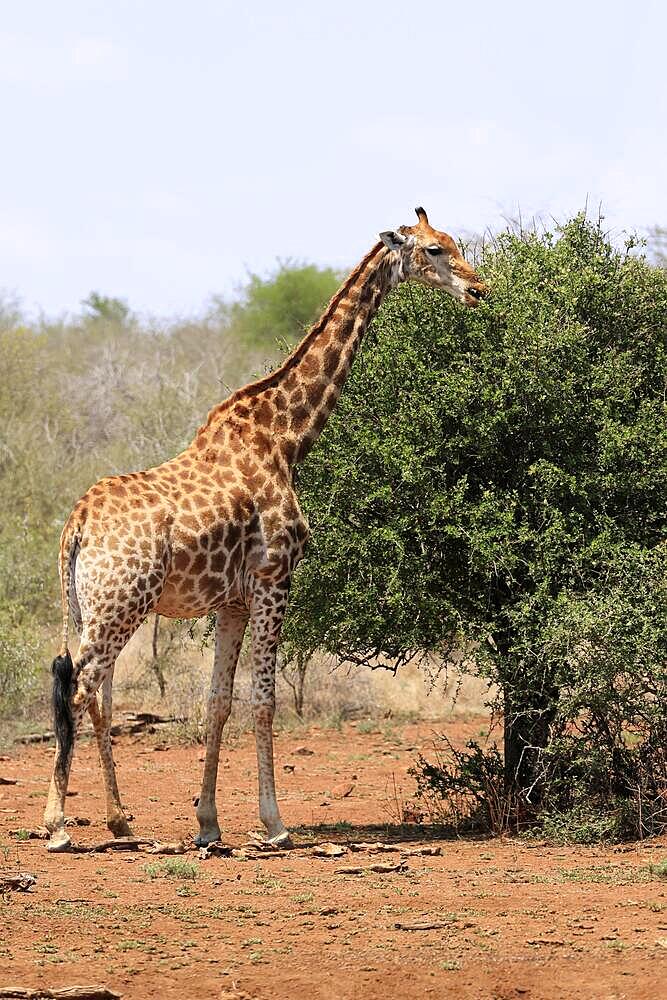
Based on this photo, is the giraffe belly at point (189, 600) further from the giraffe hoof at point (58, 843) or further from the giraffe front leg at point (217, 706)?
the giraffe hoof at point (58, 843)

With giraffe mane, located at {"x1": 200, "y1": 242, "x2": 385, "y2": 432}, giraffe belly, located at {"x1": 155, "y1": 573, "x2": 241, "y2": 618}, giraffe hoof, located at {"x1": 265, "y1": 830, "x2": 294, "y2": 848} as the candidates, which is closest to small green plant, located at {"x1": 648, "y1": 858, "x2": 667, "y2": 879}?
giraffe hoof, located at {"x1": 265, "y1": 830, "x2": 294, "y2": 848}

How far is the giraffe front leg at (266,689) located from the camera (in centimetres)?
988

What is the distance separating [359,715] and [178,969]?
11.6m

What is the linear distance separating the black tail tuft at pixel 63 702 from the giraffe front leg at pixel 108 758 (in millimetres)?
419

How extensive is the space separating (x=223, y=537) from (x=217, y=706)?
4.17 feet

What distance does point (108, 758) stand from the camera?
32.1 feet

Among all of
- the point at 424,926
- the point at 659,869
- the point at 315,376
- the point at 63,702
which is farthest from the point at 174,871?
the point at 315,376

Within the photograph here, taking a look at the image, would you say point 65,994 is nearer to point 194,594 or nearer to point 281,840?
point 281,840

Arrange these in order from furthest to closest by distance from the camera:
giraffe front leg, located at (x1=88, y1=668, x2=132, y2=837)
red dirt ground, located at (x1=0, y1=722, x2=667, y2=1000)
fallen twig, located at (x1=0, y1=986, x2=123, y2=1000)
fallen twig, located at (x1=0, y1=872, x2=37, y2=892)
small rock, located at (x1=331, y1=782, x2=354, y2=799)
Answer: small rock, located at (x1=331, y1=782, x2=354, y2=799) → giraffe front leg, located at (x1=88, y1=668, x2=132, y2=837) → fallen twig, located at (x1=0, y1=872, x2=37, y2=892) → red dirt ground, located at (x1=0, y1=722, x2=667, y2=1000) → fallen twig, located at (x1=0, y1=986, x2=123, y2=1000)

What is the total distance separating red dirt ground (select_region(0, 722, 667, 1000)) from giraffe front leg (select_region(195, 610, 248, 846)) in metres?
0.50

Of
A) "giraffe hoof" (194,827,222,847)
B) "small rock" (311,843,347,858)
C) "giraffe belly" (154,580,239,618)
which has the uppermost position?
"giraffe belly" (154,580,239,618)

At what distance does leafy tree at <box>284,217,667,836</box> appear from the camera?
9.99 meters

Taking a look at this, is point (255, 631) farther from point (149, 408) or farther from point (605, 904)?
point (149, 408)

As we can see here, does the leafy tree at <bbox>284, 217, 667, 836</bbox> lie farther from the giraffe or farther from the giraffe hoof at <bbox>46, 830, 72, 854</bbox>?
the giraffe hoof at <bbox>46, 830, 72, 854</bbox>
